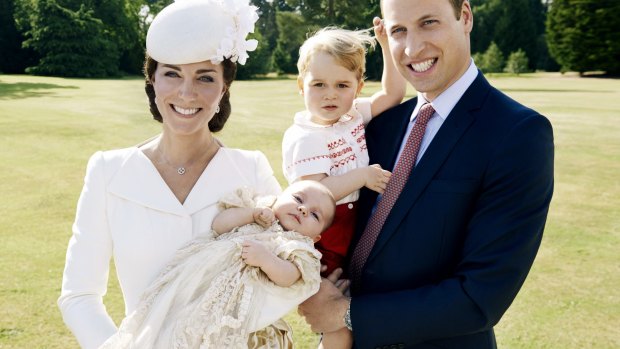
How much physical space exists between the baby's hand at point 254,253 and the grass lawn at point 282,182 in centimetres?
330

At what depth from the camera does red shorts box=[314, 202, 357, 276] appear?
298cm

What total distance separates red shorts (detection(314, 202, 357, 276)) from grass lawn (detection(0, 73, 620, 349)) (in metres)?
2.84

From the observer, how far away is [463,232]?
2.44 m

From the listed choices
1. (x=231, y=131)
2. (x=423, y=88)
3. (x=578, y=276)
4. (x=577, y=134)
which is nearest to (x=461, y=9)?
(x=423, y=88)

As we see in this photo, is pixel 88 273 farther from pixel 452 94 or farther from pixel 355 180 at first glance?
pixel 452 94

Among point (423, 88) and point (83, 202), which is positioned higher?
point (423, 88)

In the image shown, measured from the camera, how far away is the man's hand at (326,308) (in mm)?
2580

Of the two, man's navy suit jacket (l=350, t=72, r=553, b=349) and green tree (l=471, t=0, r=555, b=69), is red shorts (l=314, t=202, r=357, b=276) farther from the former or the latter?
green tree (l=471, t=0, r=555, b=69)

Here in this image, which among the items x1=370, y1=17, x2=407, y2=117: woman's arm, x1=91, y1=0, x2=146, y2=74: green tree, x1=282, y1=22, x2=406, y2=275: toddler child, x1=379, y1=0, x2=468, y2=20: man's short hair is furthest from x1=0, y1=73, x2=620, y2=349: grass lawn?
x1=91, y1=0, x2=146, y2=74: green tree

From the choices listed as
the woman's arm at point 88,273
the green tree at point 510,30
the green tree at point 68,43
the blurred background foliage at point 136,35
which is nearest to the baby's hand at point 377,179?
the woman's arm at point 88,273

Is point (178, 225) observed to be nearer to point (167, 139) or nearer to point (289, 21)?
point (167, 139)

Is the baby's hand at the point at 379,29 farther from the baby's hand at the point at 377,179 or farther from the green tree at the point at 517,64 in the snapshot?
the green tree at the point at 517,64

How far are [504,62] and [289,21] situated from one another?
2054cm

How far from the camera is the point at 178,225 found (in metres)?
2.79
